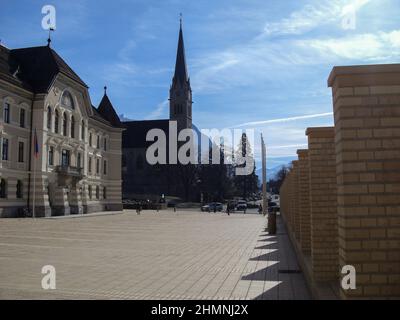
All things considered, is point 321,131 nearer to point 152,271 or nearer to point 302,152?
point 302,152

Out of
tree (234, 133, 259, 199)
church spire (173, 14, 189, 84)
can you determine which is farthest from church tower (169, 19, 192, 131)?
tree (234, 133, 259, 199)

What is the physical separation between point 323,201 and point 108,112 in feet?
207

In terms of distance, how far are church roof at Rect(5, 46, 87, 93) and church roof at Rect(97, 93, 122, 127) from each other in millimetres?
17615

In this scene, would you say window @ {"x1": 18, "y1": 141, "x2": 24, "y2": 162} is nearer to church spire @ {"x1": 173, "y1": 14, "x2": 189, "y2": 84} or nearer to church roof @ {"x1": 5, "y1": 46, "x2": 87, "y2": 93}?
church roof @ {"x1": 5, "y1": 46, "x2": 87, "y2": 93}

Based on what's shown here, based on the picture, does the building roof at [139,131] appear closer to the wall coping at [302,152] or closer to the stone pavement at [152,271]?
the stone pavement at [152,271]

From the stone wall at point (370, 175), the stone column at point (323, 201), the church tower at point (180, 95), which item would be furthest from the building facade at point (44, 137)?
the church tower at point (180, 95)

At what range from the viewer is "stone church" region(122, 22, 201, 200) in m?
107

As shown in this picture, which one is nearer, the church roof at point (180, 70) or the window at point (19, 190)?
the window at point (19, 190)

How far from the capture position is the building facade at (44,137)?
39469 mm

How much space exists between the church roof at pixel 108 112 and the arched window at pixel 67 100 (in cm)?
1699

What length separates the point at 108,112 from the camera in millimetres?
68062

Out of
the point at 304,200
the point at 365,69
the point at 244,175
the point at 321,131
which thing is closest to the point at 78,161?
the point at 304,200

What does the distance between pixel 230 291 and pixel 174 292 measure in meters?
1.04
